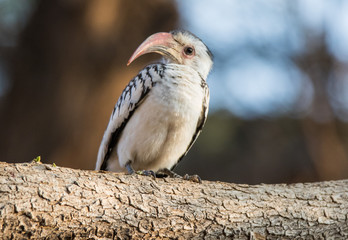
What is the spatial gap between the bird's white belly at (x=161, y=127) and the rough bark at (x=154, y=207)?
954 mm

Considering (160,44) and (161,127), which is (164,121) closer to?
(161,127)

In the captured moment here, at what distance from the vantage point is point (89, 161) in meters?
8.45

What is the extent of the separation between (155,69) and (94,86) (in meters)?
4.01

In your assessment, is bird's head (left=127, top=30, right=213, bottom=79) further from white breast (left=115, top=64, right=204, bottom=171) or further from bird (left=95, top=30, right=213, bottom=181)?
white breast (left=115, top=64, right=204, bottom=171)

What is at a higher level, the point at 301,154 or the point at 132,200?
the point at 301,154

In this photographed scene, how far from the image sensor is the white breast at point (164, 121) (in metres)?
4.75

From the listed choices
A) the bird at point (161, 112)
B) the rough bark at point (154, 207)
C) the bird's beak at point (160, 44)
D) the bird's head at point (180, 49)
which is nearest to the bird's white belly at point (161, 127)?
the bird at point (161, 112)

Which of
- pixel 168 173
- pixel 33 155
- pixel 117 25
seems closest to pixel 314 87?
pixel 117 25

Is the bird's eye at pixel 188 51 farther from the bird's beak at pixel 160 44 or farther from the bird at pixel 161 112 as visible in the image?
the bird's beak at pixel 160 44

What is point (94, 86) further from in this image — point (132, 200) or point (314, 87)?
point (132, 200)

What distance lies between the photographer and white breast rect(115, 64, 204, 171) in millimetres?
4754

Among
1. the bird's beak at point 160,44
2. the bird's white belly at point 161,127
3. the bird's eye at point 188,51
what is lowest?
the bird's white belly at point 161,127

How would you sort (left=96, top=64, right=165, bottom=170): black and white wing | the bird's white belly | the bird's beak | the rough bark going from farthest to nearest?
the bird's beak, (left=96, top=64, right=165, bottom=170): black and white wing, the bird's white belly, the rough bark

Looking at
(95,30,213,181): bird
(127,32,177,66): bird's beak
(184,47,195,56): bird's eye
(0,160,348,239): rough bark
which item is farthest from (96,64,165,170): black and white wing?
(0,160,348,239): rough bark
